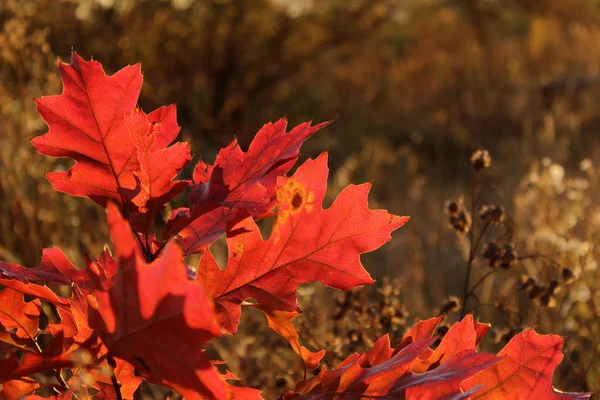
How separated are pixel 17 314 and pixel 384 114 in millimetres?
7490

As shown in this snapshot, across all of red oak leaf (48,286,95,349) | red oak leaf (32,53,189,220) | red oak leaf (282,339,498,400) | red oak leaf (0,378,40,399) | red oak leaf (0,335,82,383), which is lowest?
red oak leaf (282,339,498,400)

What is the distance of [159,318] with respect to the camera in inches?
22.9

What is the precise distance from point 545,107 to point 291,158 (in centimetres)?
736

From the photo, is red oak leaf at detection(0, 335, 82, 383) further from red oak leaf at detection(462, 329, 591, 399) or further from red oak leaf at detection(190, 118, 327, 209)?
red oak leaf at detection(462, 329, 591, 399)

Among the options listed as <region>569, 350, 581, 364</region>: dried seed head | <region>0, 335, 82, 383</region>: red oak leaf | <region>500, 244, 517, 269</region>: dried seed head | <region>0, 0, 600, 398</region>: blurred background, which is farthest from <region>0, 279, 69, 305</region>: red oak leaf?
<region>569, 350, 581, 364</region>: dried seed head

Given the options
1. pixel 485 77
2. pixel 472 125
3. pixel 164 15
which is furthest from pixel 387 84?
pixel 164 15

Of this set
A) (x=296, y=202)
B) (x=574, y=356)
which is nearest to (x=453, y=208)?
(x=574, y=356)

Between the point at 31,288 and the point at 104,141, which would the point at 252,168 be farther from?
the point at 31,288

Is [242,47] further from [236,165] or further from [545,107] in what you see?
[236,165]

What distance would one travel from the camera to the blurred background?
249 cm

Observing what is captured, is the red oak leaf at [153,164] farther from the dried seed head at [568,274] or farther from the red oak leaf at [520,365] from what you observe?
the dried seed head at [568,274]

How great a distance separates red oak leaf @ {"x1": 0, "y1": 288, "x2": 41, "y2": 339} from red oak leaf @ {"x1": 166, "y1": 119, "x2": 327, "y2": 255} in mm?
178

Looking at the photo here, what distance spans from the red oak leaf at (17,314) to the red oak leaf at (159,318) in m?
0.20

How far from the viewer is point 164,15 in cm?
599
